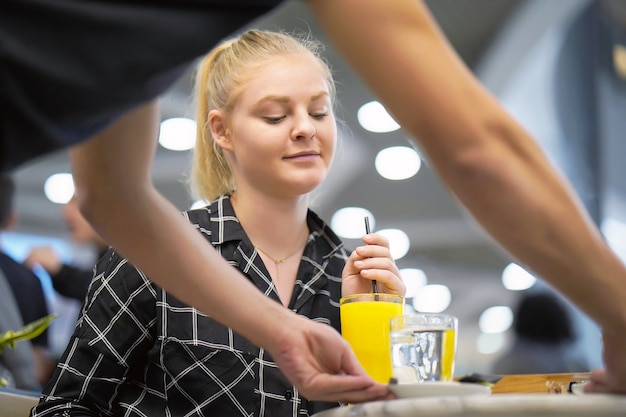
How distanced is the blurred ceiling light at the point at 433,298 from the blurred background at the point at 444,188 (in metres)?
0.01

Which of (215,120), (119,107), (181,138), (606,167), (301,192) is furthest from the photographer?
(181,138)

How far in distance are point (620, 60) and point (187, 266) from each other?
3437mm

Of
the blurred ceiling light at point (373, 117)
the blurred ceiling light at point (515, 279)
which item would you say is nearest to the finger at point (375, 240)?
the blurred ceiling light at point (373, 117)

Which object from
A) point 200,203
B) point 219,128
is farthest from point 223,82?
point 200,203

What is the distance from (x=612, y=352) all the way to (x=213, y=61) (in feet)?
3.84

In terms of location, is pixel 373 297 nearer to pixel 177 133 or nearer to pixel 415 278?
pixel 177 133

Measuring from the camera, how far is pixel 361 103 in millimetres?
5051

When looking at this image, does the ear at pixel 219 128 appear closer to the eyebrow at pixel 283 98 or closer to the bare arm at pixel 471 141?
the eyebrow at pixel 283 98

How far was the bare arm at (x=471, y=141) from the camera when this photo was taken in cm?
72

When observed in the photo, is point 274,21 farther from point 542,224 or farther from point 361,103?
point 542,224

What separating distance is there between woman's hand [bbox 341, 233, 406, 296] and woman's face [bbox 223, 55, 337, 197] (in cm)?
16

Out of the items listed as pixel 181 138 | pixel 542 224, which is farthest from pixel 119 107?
pixel 181 138

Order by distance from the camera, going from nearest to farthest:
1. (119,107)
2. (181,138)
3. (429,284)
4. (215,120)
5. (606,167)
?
1. (119,107)
2. (215,120)
3. (606,167)
4. (181,138)
5. (429,284)

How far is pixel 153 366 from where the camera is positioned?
4.75 feet
